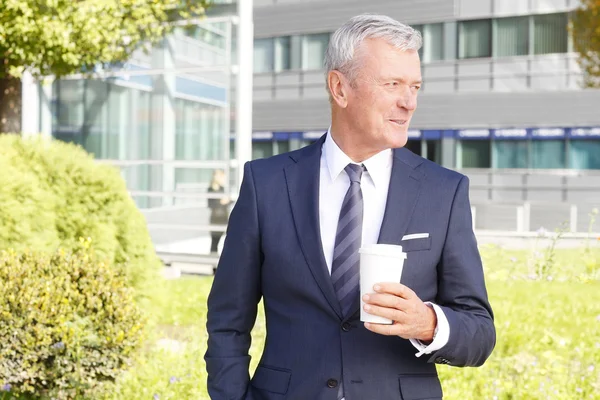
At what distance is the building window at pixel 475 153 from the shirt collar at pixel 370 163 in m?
23.8

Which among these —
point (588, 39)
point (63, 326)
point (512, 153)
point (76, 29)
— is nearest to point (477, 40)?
point (588, 39)

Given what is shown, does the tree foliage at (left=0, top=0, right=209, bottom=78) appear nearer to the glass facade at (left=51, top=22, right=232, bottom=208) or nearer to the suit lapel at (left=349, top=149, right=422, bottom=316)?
the glass facade at (left=51, top=22, right=232, bottom=208)

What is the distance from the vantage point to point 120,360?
514 cm

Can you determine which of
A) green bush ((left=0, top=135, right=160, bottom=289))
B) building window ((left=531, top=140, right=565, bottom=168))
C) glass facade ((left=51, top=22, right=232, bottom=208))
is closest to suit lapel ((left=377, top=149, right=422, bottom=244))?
green bush ((left=0, top=135, right=160, bottom=289))

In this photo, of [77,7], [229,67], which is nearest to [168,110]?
[229,67]

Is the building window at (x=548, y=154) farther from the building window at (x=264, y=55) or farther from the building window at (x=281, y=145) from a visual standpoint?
the building window at (x=264, y=55)

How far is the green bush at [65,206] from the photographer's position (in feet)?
19.9

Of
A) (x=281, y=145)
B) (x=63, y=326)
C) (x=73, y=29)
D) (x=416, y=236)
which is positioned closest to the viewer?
(x=416, y=236)

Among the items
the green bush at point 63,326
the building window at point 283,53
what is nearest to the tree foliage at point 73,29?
the green bush at point 63,326

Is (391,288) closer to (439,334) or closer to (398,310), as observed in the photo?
(398,310)

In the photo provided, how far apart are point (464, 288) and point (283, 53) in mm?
26869

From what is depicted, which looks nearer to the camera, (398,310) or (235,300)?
(398,310)

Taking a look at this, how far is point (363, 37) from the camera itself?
84.9 inches

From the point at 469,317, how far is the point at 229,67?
1057 cm
